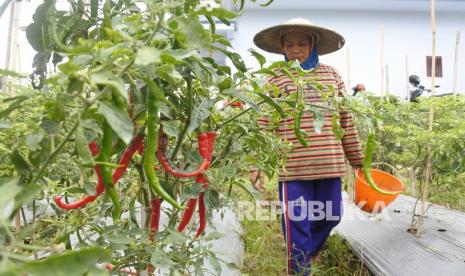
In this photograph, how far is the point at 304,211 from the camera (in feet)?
5.48

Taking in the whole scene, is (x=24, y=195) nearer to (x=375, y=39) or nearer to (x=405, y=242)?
(x=405, y=242)

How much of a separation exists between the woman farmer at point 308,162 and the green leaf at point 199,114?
974 mm

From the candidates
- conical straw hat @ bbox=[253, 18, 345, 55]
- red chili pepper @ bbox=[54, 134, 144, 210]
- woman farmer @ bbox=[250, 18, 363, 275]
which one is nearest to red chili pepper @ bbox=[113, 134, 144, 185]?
red chili pepper @ bbox=[54, 134, 144, 210]

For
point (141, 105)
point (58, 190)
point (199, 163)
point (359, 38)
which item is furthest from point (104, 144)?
point (359, 38)

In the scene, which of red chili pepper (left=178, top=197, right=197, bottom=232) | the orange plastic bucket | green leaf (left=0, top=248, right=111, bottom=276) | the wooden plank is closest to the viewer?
green leaf (left=0, top=248, right=111, bottom=276)

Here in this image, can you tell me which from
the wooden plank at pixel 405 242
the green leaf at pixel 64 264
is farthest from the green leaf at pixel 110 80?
the wooden plank at pixel 405 242

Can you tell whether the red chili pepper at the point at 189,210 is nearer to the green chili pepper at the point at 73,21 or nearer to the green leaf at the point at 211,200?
the green leaf at the point at 211,200

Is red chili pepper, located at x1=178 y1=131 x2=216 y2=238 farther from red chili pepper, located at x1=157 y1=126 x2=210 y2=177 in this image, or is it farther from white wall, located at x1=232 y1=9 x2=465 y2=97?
white wall, located at x1=232 y1=9 x2=465 y2=97

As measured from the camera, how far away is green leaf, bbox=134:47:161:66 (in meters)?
0.35

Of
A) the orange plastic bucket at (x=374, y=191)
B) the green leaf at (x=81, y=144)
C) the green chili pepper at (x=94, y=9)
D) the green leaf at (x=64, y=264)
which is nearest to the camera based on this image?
the green leaf at (x=64, y=264)

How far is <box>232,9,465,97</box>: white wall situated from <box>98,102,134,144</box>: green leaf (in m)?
7.36

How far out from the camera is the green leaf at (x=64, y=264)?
0.94ft

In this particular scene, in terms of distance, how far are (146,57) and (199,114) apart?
0.84 feet

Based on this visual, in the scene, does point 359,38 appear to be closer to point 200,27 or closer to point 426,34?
point 426,34
